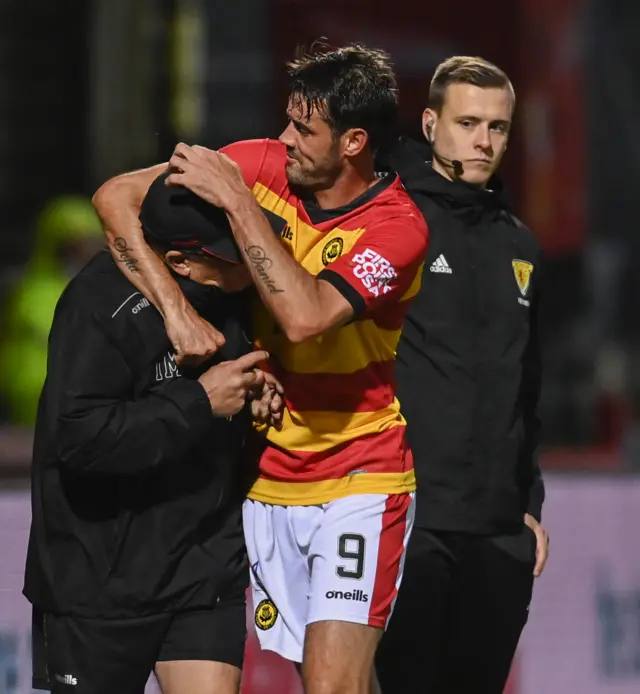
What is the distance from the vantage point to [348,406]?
4.14m

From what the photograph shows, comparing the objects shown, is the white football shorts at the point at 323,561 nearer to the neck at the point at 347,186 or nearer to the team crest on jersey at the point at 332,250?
the team crest on jersey at the point at 332,250

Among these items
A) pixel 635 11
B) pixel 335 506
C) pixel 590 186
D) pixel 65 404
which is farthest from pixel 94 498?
pixel 635 11

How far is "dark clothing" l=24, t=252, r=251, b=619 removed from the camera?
12.6ft

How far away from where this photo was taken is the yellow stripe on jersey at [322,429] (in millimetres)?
4133

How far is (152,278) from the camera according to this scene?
12.8 ft

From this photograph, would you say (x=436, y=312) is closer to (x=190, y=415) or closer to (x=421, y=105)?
(x=190, y=415)

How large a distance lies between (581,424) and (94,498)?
6.54 metres

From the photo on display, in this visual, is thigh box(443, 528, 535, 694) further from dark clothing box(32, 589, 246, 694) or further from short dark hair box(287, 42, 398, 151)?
short dark hair box(287, 42, 398, 151)

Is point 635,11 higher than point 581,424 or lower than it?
higher

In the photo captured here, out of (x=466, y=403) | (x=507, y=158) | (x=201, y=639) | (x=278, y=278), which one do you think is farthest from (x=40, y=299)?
(x=278, y=278)

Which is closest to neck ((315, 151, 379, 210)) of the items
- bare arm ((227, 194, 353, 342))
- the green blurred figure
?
bare arm ((227, 194, 353, 342))

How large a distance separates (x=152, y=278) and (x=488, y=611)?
159 centimetres

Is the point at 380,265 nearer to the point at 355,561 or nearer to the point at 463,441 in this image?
A: the point at 355,561

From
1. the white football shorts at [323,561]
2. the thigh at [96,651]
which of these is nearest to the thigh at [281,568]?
the white football shorts at [323,561]
